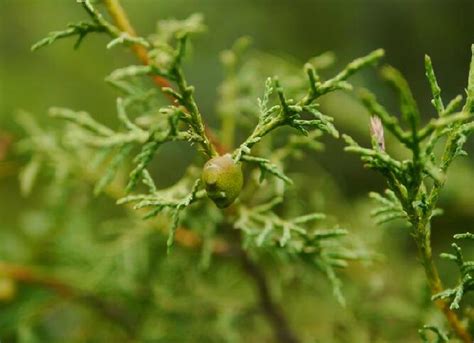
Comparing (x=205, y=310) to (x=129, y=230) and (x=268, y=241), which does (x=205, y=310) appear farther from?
(x=268, y=241)

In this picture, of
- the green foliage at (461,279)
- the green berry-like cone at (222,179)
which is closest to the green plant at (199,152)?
the green berry-like cone at (222,179)

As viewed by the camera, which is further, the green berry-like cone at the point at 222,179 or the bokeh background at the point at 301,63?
the bokeh background at the point at 301,63

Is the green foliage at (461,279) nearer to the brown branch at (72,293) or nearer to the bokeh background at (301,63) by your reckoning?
the bokeh background at (301,63)

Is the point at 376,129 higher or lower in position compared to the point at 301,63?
lower

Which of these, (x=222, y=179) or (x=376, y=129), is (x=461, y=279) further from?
(x=222, y=179)

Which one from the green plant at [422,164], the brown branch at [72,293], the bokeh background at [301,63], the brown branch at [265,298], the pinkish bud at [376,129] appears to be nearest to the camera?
the green plant at [422,164]

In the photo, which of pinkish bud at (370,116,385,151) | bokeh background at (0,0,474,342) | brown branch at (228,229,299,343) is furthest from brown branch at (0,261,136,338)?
pinkish bud at (370,116,385,151)

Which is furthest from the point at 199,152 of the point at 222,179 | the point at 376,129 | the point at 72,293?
the point at 72,293
